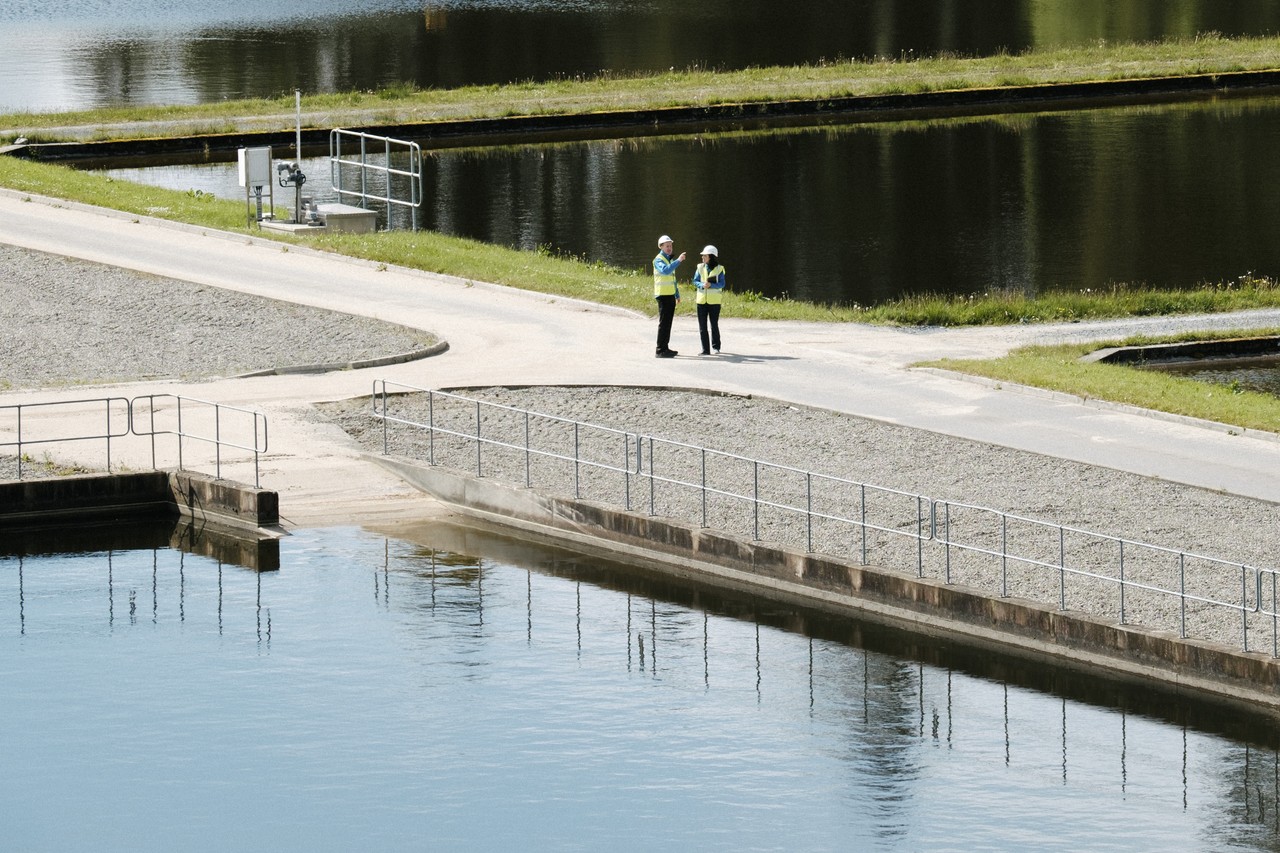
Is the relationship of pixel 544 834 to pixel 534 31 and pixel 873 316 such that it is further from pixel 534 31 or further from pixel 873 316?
pixel 534 31

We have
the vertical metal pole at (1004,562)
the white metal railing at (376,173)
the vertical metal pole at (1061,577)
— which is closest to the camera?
the vertical metal pole at (1061,577)

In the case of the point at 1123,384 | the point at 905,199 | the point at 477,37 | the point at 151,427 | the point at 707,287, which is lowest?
the point at 151,427

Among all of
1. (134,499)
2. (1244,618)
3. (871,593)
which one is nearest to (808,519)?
(871,593)

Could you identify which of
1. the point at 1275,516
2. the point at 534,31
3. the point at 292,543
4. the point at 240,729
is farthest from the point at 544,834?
the point at 534,31

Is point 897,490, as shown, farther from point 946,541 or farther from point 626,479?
point 626,479

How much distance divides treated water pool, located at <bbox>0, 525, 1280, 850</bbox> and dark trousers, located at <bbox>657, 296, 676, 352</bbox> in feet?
29.4

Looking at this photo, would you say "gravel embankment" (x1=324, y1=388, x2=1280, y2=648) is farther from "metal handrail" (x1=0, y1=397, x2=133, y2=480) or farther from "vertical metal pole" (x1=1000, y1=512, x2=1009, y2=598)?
"metal handrail" (x1=0, y1=397, x2=133, y2=480)

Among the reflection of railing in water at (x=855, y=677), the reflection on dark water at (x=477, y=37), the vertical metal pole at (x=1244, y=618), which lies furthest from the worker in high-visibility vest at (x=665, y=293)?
the reflection on dark water at (x=477, y=37)

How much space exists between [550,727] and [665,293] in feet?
46.6

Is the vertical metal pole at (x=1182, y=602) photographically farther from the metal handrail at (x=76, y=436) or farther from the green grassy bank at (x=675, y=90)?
the green grassy bank at (x=675, y=90)

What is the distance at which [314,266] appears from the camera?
4347 centimetres

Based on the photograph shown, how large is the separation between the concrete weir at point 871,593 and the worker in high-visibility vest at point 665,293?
7.06 m

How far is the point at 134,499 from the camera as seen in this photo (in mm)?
28766

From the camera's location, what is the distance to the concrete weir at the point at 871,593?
2161 centimetres
